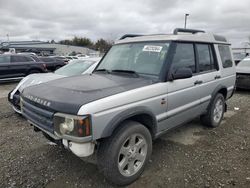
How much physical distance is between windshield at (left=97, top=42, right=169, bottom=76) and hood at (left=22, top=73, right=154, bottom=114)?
255 mm

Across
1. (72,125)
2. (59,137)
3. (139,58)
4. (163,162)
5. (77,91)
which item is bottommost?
(163,162)

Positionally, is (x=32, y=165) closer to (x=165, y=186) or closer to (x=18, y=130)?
(x=18, y=130)

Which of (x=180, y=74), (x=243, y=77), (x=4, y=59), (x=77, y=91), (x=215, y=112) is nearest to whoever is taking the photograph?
(x=77, y=91)

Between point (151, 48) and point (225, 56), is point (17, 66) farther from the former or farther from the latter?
point (225, 56)

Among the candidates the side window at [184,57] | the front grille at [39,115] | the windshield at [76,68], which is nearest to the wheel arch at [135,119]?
the front grille at [39,115]

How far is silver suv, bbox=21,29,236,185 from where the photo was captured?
2492 millimetres

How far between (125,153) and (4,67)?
417 inches

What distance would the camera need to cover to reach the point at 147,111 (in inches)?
118

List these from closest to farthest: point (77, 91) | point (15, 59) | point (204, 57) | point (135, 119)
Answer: point (77, 91) → point (135, 119) → point (204, 57) → point (15, 59)

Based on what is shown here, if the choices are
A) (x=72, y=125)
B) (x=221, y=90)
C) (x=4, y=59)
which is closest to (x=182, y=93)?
(x=221, y=90)

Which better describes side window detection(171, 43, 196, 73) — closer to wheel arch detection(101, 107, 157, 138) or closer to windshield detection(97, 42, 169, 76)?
windshield detection(97, 42, 169, 76)

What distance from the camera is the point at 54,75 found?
6.46 metres

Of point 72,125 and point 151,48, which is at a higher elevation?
A: point 151,48

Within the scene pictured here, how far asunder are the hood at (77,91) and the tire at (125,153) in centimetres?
50
